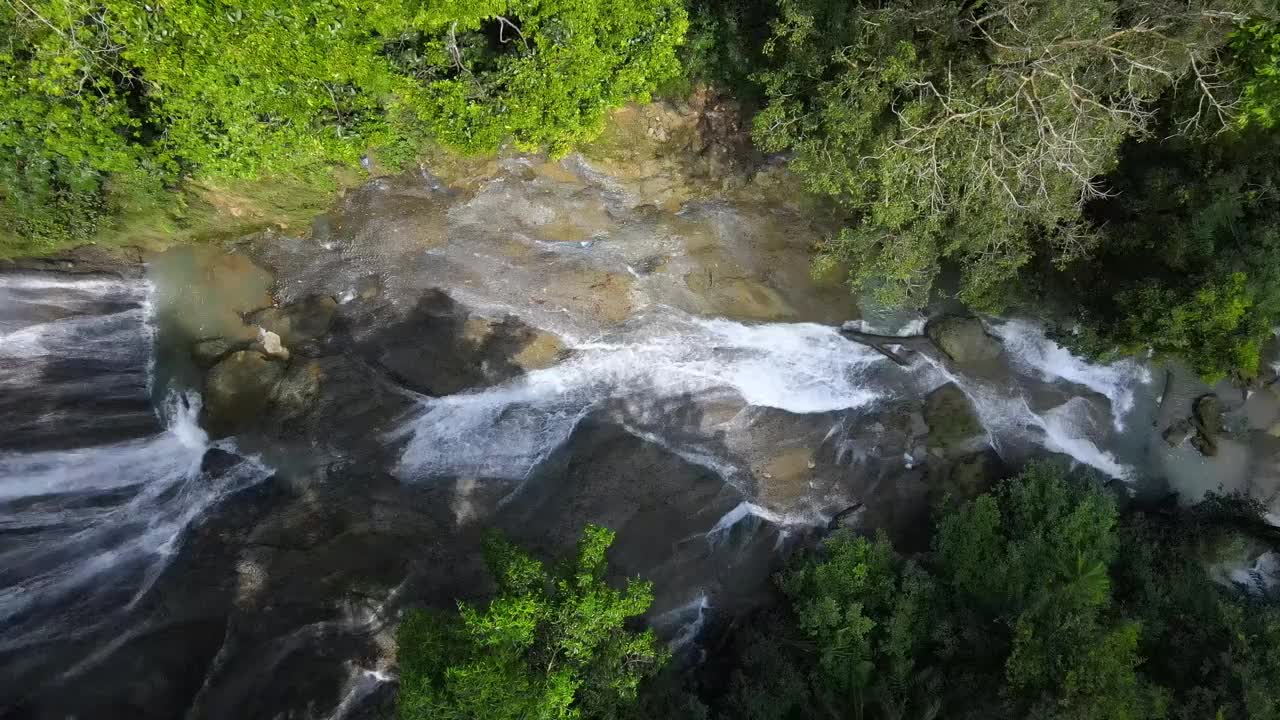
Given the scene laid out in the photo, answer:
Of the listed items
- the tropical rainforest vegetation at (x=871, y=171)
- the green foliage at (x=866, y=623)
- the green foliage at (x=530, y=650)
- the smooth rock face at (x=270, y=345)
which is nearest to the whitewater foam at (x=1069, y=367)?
the tropical rainforest vegetation at (x=871, y=171)

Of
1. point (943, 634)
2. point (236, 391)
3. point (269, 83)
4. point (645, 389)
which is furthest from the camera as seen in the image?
point (645, 389)

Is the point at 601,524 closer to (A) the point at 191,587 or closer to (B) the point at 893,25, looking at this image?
(A) the point at 191,587

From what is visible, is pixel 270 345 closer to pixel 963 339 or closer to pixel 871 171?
pixel 871 171

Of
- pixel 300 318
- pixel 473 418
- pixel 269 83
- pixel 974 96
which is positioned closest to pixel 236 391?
pixel 300 318

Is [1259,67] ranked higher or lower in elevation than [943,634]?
higher

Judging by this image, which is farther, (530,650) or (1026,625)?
(1026,625)

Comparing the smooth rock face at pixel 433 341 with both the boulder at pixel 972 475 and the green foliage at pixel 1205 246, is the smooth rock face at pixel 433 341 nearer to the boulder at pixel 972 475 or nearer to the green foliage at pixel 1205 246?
the boulder at pixel 972 475
